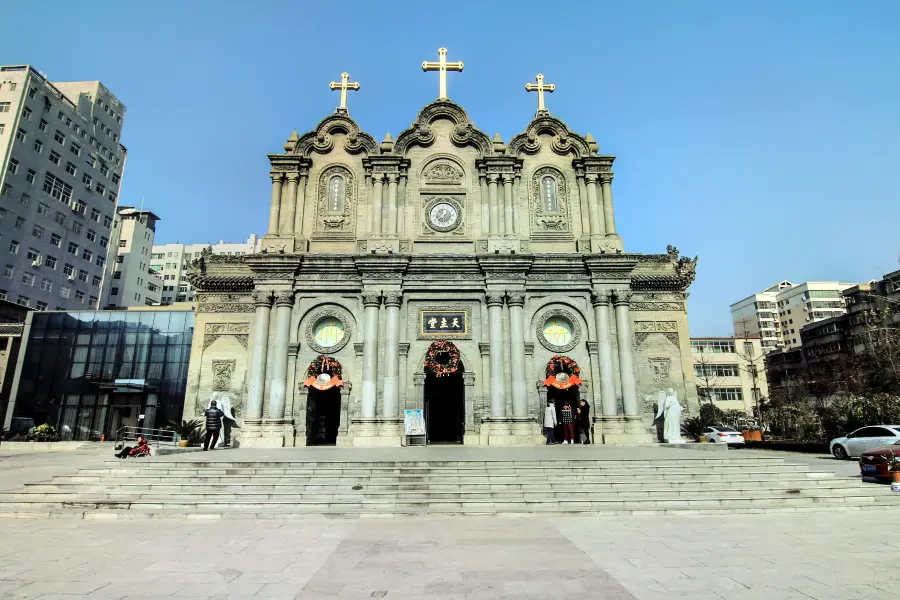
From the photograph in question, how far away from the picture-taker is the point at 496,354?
25.1 meters

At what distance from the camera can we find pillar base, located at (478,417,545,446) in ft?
78.6

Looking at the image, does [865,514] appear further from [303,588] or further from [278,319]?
[278,319]

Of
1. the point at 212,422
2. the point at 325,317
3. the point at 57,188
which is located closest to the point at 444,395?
the point at 325,317

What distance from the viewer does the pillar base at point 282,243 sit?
26.7 meters

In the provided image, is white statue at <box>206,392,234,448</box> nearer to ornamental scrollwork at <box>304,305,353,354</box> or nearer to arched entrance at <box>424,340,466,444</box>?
ornamental scrollwork at <box>304,305,353,354</box>

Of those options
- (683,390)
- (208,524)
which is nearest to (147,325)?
(208,524)

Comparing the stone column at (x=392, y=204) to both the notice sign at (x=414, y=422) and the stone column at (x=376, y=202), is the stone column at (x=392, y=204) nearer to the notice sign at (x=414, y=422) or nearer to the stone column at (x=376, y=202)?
the stone column at (x=376, y=202)

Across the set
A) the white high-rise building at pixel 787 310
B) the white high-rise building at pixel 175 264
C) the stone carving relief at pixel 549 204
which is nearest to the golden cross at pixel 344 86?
the stone carving relief at pixel 549 204

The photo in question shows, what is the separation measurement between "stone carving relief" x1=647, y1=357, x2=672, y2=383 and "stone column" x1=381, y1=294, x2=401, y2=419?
13098 mm

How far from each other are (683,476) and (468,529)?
7259 mm

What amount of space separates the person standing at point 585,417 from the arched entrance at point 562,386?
0.37 ft

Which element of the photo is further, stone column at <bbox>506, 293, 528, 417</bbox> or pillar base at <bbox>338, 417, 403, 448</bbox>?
stone column at <bbox>506, 293, 528, 417</bbox>

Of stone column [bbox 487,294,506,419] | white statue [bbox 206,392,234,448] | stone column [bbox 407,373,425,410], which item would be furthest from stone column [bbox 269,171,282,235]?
stone column [bbox 487,294,506,419]

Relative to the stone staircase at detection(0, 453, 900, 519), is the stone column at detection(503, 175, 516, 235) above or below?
above
